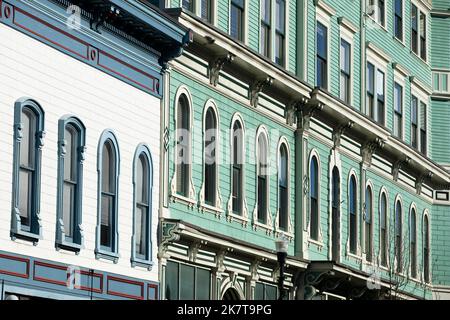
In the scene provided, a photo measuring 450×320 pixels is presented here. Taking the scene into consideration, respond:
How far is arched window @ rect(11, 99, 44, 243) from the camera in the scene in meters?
23.9

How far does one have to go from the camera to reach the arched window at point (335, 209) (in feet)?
137

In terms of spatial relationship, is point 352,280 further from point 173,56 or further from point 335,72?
point 173,56

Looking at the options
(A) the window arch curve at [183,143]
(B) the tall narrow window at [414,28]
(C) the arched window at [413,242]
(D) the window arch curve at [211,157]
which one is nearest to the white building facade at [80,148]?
(A) the window arch curve at [183,143]

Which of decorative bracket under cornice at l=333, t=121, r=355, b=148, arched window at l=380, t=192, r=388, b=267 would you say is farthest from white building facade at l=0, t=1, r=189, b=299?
arched window at l=380, t=192, r=388, b=267

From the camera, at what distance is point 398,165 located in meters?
49.0

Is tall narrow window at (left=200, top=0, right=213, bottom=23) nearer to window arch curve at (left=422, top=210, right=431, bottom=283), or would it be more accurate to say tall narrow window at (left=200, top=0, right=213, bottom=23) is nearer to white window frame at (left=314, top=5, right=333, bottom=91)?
white window frame at (left=314, top=5, right=333, bottom=91)

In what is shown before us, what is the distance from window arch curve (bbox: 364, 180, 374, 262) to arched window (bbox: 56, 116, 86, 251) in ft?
67.1

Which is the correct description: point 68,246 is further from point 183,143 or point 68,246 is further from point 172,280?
point 183,143

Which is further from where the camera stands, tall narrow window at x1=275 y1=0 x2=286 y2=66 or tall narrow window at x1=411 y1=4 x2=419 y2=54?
tall narrow window at x1=411 y1=4 x2=419 y2=54

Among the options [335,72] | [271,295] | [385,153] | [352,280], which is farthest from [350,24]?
[271,295]

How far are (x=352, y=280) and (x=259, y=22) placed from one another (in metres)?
9.49

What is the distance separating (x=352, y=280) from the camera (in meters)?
41.7

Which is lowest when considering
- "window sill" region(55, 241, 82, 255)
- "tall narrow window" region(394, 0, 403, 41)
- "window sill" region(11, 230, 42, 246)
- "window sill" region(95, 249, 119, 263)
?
"window sill" region(11, 230, 42, 246)

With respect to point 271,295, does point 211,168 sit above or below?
above
